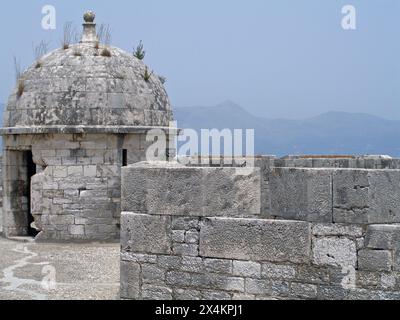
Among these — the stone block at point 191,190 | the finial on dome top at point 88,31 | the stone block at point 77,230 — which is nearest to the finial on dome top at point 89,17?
the finial on dome top at point 88,31

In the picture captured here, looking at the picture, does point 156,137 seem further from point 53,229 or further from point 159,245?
point 159,245

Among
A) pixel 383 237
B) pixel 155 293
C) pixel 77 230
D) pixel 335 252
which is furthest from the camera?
pixel 77 230

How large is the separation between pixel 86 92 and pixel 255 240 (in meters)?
9.06

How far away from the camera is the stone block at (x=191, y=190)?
6336 mm

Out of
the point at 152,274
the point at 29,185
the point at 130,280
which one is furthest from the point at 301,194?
the point at 29,185

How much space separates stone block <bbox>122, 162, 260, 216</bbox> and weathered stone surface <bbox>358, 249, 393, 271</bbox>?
1.03 meters

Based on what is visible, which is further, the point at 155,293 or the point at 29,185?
the point at 29,185

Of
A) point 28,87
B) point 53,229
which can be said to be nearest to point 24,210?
point 53,229

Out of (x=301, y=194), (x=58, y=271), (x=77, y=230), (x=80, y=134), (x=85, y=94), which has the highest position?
(x=85, y=94)

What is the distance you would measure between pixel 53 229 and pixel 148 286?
812 centimetres

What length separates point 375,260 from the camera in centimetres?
577

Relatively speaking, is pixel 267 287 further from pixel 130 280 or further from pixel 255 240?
pixel 130 280

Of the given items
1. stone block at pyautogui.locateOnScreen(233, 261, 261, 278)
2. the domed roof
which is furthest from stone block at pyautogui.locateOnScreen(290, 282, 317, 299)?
the domed roof

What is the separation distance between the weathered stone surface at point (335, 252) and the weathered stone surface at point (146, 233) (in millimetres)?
1448
